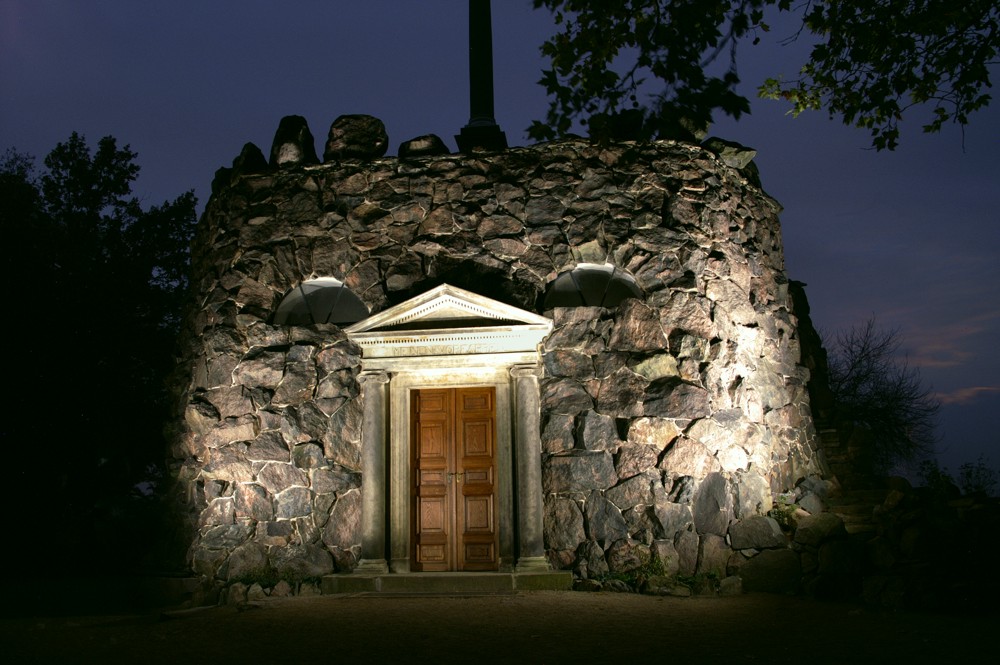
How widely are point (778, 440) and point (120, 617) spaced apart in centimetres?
730

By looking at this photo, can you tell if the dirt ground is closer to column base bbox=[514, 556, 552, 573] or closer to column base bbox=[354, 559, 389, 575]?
column base bbox=[514, 556, 552, 573]

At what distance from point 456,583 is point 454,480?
3.99ft

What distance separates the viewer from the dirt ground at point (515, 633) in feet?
18.1

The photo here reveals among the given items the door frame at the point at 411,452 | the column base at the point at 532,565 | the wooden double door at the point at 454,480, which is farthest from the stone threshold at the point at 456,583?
the wooden double door at the point at 454,480

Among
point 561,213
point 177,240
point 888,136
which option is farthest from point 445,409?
point 177,240

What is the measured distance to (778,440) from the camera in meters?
10.0

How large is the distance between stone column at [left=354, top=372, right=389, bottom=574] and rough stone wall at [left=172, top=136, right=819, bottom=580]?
183mm

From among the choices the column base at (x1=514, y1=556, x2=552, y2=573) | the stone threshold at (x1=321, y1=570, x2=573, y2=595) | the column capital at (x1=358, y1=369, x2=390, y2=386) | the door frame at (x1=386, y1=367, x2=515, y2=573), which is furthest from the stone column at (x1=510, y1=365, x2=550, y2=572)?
the column capital at (x1=358, y1=369, x2=390, y2=386)

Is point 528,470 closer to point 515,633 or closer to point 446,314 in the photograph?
point 446,314

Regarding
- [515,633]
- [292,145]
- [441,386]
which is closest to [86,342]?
[292,145]

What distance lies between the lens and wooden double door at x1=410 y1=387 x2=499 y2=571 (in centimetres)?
918

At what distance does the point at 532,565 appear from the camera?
8625 millimetres

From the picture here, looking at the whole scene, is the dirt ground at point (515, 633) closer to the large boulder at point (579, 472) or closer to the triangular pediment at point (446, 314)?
the large boulder at point (579, 472)

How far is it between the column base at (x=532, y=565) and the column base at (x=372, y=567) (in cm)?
138
